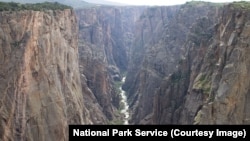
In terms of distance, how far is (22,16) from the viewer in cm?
7388

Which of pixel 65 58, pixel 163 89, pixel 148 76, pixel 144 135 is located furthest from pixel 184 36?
pixel 144 135

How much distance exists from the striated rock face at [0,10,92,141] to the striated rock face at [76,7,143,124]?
2550cm

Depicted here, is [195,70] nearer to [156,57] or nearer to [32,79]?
[32,79]

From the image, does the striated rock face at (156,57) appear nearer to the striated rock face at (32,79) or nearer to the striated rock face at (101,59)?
the striated rock face at (101,59)

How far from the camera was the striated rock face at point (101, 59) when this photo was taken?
388 ft

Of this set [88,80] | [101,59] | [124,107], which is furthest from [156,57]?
[88,80]

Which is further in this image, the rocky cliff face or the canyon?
the canyon

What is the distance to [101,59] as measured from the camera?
133m

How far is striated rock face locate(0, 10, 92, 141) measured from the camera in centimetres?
6962

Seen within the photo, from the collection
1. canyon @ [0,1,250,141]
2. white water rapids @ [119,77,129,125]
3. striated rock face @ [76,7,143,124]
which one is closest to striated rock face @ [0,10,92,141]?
canyon @ [0,1,250,141]

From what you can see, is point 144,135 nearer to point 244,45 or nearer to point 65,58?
point 244,45

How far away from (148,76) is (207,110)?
62.6m

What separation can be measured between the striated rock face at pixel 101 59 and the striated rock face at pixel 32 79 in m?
25.5

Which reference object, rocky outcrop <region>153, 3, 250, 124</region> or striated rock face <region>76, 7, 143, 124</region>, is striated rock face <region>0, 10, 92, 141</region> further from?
striated rock face <region>76, 7, 143, 124</region>
